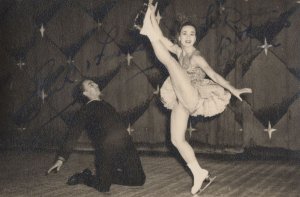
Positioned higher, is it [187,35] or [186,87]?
[187,35]

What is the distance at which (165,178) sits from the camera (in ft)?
15.5

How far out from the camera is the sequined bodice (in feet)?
13.5

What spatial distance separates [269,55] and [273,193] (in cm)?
271

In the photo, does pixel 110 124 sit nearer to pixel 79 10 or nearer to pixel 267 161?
pixel 267 161

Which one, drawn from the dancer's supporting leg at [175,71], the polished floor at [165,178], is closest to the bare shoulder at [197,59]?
the dancer's supporting leg at [175,71]

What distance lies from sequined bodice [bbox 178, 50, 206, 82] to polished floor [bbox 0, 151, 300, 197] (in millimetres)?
1157

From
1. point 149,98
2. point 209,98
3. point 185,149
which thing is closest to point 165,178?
point 185,149

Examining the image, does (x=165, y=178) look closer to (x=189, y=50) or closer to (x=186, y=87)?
(x=186, y=87)

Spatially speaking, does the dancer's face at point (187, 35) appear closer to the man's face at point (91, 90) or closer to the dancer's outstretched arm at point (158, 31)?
the dancer's outstretched arm at point (158, 31)

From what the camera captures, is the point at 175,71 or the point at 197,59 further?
the point at 197,59

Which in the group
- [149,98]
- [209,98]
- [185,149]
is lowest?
[185,149]

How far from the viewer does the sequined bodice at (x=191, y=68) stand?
4.13 meters

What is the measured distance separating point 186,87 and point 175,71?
196 millimetres

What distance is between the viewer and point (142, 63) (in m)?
6.61
